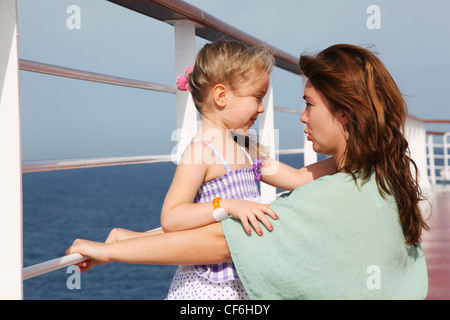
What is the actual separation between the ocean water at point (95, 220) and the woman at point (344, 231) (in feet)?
94.7

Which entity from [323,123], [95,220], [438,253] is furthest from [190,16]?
[95,220]

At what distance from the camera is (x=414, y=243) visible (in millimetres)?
1119

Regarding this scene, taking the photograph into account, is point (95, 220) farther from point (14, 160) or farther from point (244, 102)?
point (14, 160)

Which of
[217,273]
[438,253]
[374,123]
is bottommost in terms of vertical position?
[438,253]

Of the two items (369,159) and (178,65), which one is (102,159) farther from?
(369,159)

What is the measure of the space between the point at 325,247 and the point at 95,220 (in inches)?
2038

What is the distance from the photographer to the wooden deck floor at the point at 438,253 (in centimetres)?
217

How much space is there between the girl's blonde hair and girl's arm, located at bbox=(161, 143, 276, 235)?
18cm

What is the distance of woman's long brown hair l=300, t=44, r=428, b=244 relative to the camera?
1.08m

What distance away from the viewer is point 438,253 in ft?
9.46

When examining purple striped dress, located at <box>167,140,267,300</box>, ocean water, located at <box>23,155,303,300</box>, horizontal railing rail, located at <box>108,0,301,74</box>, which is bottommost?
ocean water, located at <box>23,155,303,300</box>

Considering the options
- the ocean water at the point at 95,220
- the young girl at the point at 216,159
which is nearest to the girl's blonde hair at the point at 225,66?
the young girl at the point at 216,159

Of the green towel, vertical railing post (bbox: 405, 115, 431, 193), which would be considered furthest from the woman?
vertical railing post (bbox: 405, 115, 431, 193)

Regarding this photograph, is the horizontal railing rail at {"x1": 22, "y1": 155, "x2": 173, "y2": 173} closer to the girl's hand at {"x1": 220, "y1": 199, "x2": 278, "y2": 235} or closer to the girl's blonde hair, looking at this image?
the girl's blonde hair
